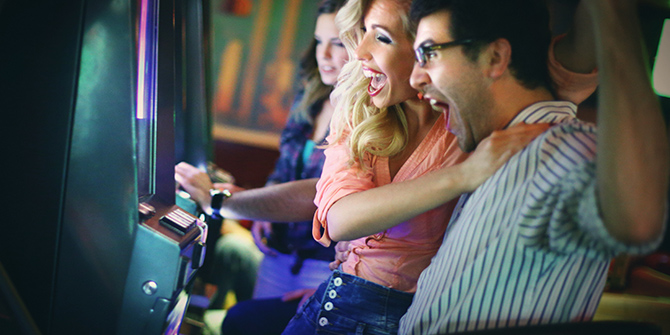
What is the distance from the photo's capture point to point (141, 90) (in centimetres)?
107

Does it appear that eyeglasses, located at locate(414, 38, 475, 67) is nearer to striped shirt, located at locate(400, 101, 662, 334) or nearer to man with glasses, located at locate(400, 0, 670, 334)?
man with glasses, located at locate(400, 0, 670, 334)

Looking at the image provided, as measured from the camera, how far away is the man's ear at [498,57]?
3.07 ft

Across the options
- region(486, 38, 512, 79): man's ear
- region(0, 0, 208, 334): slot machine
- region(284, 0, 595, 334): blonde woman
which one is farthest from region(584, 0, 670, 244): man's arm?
region(0, 0, 208, 334): slot machine

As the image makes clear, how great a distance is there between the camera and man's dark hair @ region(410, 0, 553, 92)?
93cm

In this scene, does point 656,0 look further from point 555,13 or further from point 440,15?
point 555,13

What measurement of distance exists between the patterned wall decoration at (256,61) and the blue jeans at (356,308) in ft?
12.1

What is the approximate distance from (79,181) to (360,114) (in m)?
0.74

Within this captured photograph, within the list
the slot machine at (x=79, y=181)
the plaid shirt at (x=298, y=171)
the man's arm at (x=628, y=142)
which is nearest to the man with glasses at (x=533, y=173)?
the man's arm at (x=628, y=142)

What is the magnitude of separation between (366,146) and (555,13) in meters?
3.01

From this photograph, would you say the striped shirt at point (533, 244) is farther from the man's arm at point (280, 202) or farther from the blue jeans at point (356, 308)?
the man's arm at point (280, 202)

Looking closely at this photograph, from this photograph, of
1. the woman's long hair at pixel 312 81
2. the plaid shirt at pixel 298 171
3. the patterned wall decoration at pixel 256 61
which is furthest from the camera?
the patterned wall decoration at pixel 256 61

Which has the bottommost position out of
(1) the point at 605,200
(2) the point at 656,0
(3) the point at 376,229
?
(3) the point at 376,229

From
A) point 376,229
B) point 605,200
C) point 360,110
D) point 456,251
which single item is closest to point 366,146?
point 360,110

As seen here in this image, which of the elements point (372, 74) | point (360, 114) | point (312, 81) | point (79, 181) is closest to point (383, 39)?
point (372, 74)
